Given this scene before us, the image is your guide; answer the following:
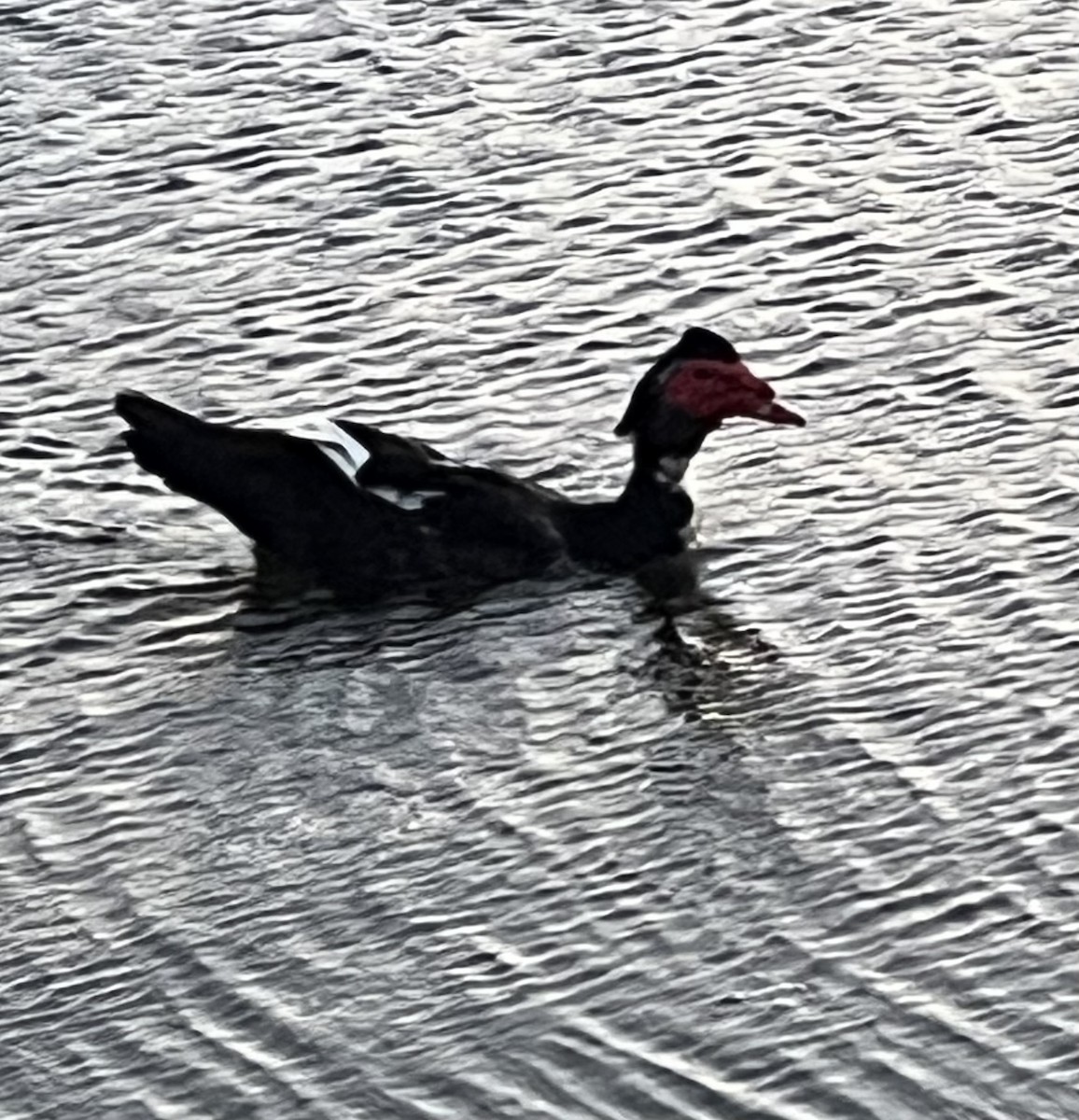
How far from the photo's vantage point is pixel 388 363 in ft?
56.5

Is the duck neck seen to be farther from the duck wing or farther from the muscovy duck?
the duck wing

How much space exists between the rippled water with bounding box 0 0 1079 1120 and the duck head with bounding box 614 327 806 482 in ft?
1.31

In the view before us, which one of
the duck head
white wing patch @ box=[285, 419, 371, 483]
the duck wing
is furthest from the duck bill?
white wing patch @ box=[285, 419, 371, 483]

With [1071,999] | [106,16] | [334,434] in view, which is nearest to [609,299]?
[334,434]

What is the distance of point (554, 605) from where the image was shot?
49.6 ft

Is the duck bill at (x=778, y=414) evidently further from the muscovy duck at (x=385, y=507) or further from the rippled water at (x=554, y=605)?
the rippled water at (x=554, y=605)

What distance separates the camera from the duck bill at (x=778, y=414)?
51.3 ft

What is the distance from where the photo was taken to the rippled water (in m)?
11.5

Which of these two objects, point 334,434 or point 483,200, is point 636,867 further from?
point 483,200

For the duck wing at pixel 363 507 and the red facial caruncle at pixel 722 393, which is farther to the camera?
the red facial caruncle at pixel 722 393

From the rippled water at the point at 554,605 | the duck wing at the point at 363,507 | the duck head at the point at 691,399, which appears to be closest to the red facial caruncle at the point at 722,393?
the duck head at the point at 691,399

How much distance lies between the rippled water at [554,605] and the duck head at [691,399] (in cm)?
40

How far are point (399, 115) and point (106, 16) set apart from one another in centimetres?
286

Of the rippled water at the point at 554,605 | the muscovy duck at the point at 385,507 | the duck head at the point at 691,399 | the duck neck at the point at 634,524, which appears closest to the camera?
the rippled water at the point at 554,605
